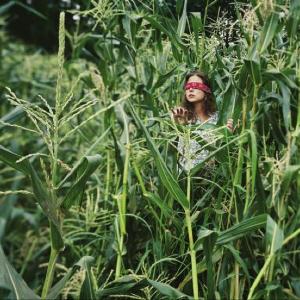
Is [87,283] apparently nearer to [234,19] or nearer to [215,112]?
[215,112]

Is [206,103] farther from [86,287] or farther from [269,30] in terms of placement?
[86,287]

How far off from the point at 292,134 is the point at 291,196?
5.0 inches

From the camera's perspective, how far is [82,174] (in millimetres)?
1108

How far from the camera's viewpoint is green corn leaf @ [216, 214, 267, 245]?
3.60ft

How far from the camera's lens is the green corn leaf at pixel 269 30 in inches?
44.8

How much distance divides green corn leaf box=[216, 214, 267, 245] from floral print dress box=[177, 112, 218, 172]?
15cm

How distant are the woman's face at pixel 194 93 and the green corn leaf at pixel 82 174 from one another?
1.20 feet

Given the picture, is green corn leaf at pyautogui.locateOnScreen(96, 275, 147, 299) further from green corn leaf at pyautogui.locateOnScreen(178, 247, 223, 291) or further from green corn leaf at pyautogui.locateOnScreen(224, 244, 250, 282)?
green corn leaf at pyautogui.locateOnScreen(224, 244, 250, 282)

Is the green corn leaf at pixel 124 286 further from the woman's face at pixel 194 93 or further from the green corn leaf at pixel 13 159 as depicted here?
the woman's face at pixel 194 93

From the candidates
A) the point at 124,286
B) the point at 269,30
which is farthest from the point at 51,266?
the point at 269,30

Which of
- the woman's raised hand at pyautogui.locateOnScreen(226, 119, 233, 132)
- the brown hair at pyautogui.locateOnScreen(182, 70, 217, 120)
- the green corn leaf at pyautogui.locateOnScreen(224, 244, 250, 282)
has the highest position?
the brown hair at pyautogui.locateOnScreen(182, 70, 217, 120)

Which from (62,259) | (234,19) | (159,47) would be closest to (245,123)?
(234,19)

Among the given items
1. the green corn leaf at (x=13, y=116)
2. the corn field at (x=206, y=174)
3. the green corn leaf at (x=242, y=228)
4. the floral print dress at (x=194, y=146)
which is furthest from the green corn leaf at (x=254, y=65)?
the green corn leaf at (x=13, y=116)

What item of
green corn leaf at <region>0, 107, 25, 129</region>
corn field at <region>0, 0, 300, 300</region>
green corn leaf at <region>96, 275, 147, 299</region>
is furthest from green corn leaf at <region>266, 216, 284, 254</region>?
green corn leaf at <region>0, 107, 25, 129</region>
